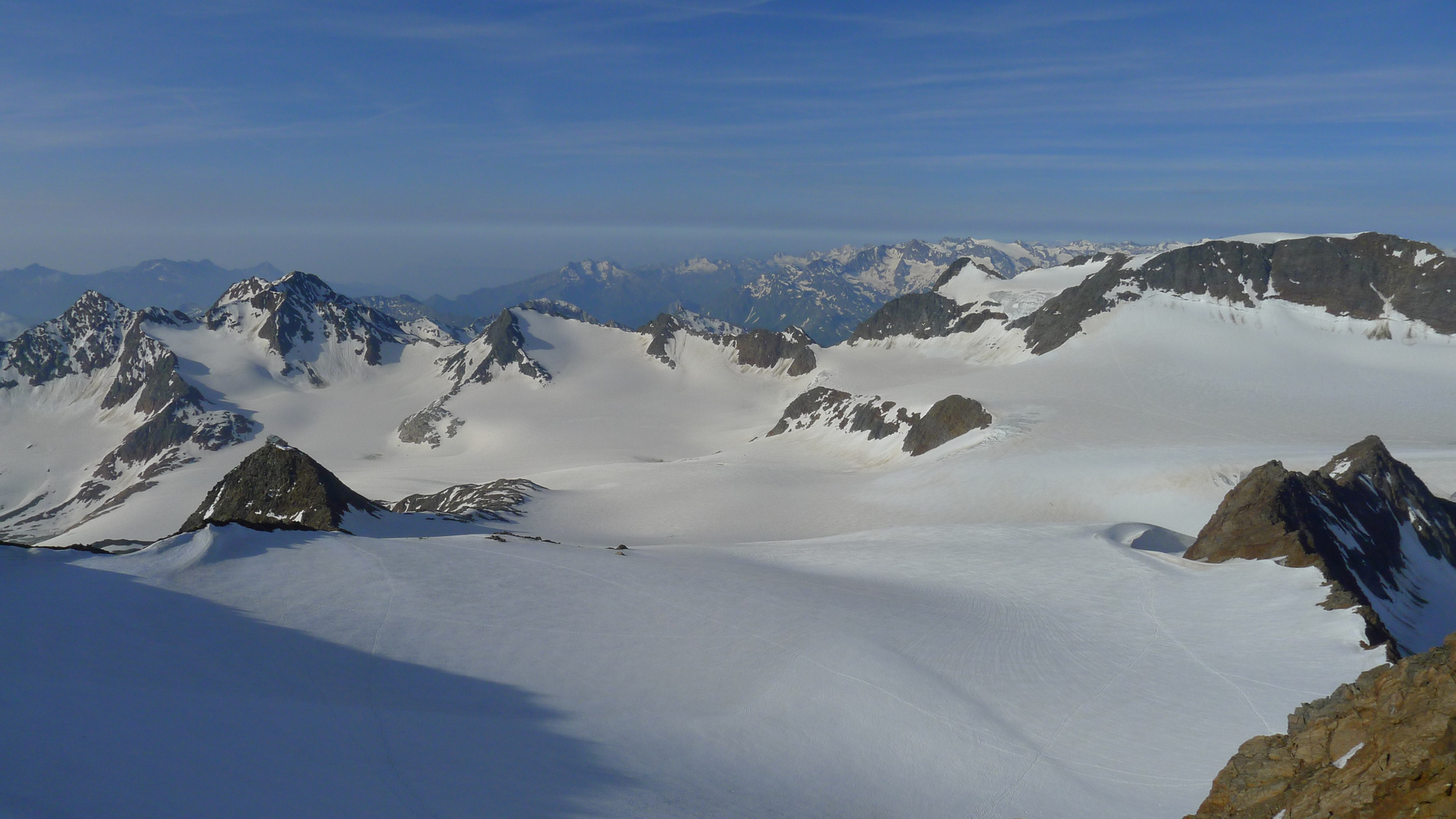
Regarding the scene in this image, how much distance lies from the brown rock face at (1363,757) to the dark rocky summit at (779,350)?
159 m

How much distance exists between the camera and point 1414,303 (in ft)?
370

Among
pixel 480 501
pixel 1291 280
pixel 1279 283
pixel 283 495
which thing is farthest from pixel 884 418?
pixel 1291 280

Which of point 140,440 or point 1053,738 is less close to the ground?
point 1053,738

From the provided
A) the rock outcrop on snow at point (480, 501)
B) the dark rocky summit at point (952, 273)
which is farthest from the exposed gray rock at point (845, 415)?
the dark rocky summit at point (952, 273)

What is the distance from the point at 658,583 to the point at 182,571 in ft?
53.5

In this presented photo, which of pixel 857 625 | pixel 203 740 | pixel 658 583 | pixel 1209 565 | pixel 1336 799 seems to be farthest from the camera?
pixel 1209 565

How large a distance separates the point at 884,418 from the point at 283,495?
248 ft

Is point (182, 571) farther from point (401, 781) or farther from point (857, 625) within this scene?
point (857, 625)

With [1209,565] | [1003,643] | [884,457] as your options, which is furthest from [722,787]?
[884,457]

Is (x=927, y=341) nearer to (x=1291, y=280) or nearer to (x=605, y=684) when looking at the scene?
(x=1291, y=280)

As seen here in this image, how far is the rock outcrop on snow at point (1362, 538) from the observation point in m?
33.6

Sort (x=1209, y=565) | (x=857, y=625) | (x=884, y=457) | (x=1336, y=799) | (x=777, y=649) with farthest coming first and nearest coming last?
(x=884, y=457)
(x=1209, y=565)
(x=857, y=625)
(x=777, y=649)
(x=1336, y=799)

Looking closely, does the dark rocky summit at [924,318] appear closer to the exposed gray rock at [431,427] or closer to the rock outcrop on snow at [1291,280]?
the rock outcrop on snow at [1291,280]

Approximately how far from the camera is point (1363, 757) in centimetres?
1106
